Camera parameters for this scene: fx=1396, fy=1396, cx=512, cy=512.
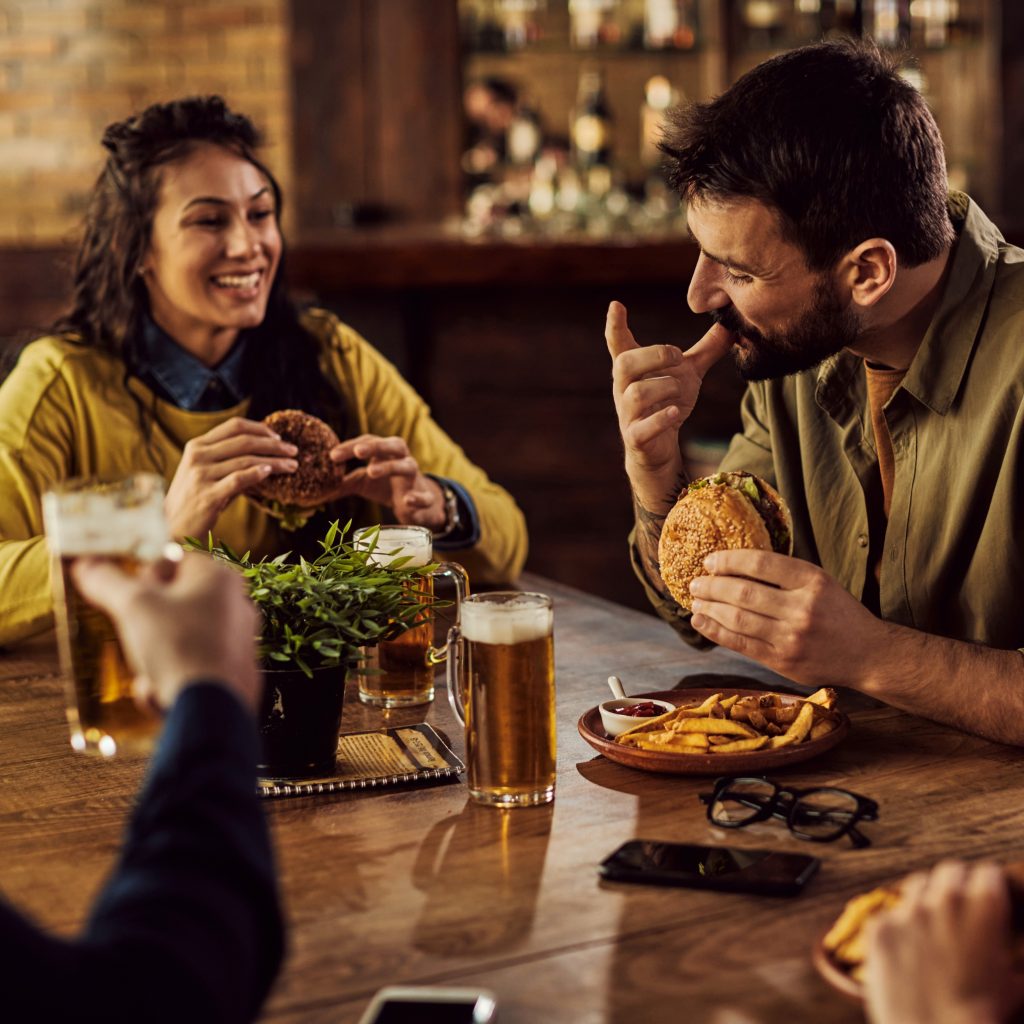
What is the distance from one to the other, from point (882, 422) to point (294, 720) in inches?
41.3

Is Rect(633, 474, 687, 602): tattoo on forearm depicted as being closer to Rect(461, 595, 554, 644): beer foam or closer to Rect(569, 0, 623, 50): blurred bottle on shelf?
Rect(461, 595, 554, 644): beer foam

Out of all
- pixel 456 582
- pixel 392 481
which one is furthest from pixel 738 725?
pixel 392 481

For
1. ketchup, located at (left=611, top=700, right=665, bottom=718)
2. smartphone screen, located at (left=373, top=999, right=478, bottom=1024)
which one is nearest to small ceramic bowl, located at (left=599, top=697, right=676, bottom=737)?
ketchup, located at (left=611, top=700, right=665, bottom=718)

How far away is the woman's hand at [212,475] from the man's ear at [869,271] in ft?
2.97

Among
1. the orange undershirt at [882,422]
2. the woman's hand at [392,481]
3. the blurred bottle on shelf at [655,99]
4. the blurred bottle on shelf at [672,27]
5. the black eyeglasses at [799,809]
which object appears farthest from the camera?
the blurred bottle on shelf at [655,99]

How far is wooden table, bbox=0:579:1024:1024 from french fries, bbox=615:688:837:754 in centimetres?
4

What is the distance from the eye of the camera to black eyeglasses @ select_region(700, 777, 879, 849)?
1.29m

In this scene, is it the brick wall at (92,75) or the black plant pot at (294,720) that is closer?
the black plant pot at (294,720)

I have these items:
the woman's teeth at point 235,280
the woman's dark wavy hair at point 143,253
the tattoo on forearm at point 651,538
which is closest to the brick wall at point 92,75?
the woman's dark wavy hair at point 143,253

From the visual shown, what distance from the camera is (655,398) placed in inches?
76.4

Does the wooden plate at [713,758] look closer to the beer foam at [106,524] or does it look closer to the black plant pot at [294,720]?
the black plant pot at [294,720]

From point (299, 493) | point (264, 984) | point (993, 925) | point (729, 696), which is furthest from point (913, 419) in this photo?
point (264, 984)

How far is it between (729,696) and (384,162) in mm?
3606

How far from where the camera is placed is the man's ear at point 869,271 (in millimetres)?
1878
